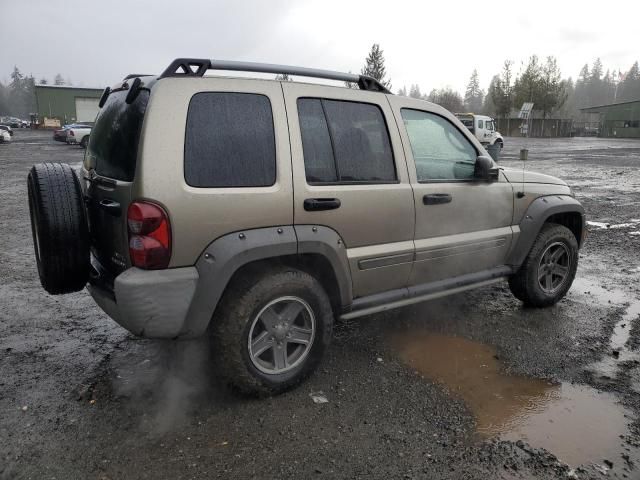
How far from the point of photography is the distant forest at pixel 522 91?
6088cm

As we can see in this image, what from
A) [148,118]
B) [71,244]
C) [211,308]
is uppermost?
[148,118]

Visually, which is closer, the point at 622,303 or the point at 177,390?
the point at 177,390

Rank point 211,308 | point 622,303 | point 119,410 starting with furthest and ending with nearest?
point 622,303 < point 119,410 < point 211,308

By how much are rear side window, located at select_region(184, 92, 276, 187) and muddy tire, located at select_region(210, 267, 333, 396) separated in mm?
617

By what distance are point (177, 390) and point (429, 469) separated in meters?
1.65

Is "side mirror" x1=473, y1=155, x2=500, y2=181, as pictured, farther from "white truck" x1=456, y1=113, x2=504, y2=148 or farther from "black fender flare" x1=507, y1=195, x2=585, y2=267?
"white truck" x1=456, y1=113, x2=504, y2=148

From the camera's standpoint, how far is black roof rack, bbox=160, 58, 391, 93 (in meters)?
2.87

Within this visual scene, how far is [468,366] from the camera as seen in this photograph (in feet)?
11.8

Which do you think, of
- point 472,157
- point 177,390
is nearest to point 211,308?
point 177,390

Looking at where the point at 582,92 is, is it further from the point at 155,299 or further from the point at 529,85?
the point at 155,299

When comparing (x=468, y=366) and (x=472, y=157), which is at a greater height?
(x=472, y=157)

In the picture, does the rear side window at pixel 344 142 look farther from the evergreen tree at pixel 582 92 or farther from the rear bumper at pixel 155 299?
the evergreen tree at pixel 582 92

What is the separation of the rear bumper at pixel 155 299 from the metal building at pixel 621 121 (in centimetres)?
7041

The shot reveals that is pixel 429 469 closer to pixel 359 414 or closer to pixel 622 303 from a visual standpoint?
pixel 359 414
